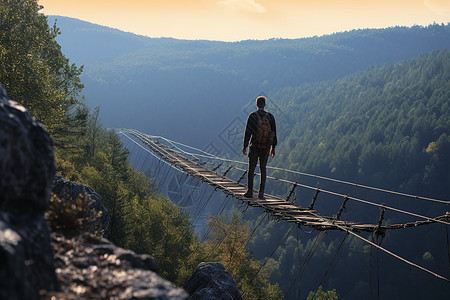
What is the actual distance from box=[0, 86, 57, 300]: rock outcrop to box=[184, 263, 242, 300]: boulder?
33.9ft

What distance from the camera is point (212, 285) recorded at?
13.1m

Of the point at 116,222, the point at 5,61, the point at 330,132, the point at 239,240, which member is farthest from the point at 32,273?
the point at 330,132

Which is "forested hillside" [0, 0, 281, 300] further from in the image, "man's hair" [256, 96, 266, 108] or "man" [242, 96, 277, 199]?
"man's hair" [256, 96, 266, 108]

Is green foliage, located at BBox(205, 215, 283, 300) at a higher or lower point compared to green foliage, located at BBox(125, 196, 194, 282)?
lower

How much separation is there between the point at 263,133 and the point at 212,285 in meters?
6.56

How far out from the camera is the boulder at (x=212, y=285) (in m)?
12.6

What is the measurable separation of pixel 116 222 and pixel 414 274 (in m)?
85.8

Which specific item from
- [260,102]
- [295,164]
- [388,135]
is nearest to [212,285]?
[260,102]

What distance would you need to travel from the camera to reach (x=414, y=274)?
88188mm

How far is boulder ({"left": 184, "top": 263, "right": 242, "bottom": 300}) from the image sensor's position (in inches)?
496

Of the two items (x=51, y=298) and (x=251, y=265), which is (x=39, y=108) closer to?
(x=51, y=298)

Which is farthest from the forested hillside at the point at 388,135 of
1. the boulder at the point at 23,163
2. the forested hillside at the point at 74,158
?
the boulder at the point at 23,163

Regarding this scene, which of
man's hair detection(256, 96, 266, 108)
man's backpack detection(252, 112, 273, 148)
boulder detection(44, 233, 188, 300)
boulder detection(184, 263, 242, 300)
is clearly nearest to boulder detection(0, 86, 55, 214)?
boulder detection(44, 233, 188, 300)

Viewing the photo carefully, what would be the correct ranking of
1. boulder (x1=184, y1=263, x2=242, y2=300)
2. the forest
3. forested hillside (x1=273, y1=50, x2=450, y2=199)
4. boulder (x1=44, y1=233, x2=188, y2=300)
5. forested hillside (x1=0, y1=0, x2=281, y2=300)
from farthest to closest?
forested hillside (x1=273, y1=50, x2=450, y2=199)
the forest
forested hillside (x1=0, y1=0, x2=281, y2=300)
boulder (x1=184, y1=263, x2=242, y2=300)
boulder (x1=44, y1=233, x2=188, y2=300)
